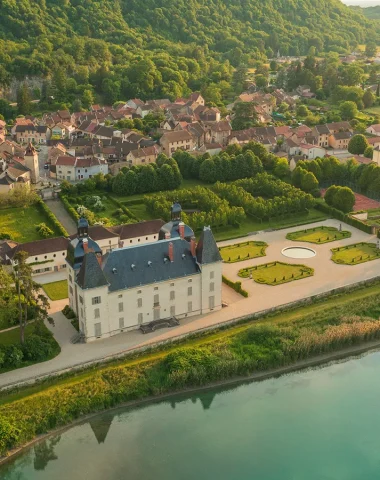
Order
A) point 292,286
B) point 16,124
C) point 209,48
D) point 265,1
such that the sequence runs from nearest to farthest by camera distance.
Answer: point 292,286
point 16,124
point 209,48
point 265,1

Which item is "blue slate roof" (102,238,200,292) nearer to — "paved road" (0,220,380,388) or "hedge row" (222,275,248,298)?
"paved road" (0,220,380,388)

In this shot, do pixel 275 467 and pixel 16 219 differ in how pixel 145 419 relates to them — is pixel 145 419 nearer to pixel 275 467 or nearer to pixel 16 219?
pixel 275 467

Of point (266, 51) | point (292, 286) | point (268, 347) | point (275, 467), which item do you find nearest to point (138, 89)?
point (266, 51)

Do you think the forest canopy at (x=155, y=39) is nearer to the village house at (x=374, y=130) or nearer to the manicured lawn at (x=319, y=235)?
the village house at (x=374, y=130)

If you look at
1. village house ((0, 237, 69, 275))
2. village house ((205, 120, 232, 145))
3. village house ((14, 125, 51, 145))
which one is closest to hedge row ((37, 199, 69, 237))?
village house ((0, 237, 69, 275))


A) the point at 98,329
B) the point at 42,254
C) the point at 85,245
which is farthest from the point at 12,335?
the point at 42,254

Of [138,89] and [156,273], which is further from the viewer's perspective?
[138,89]
